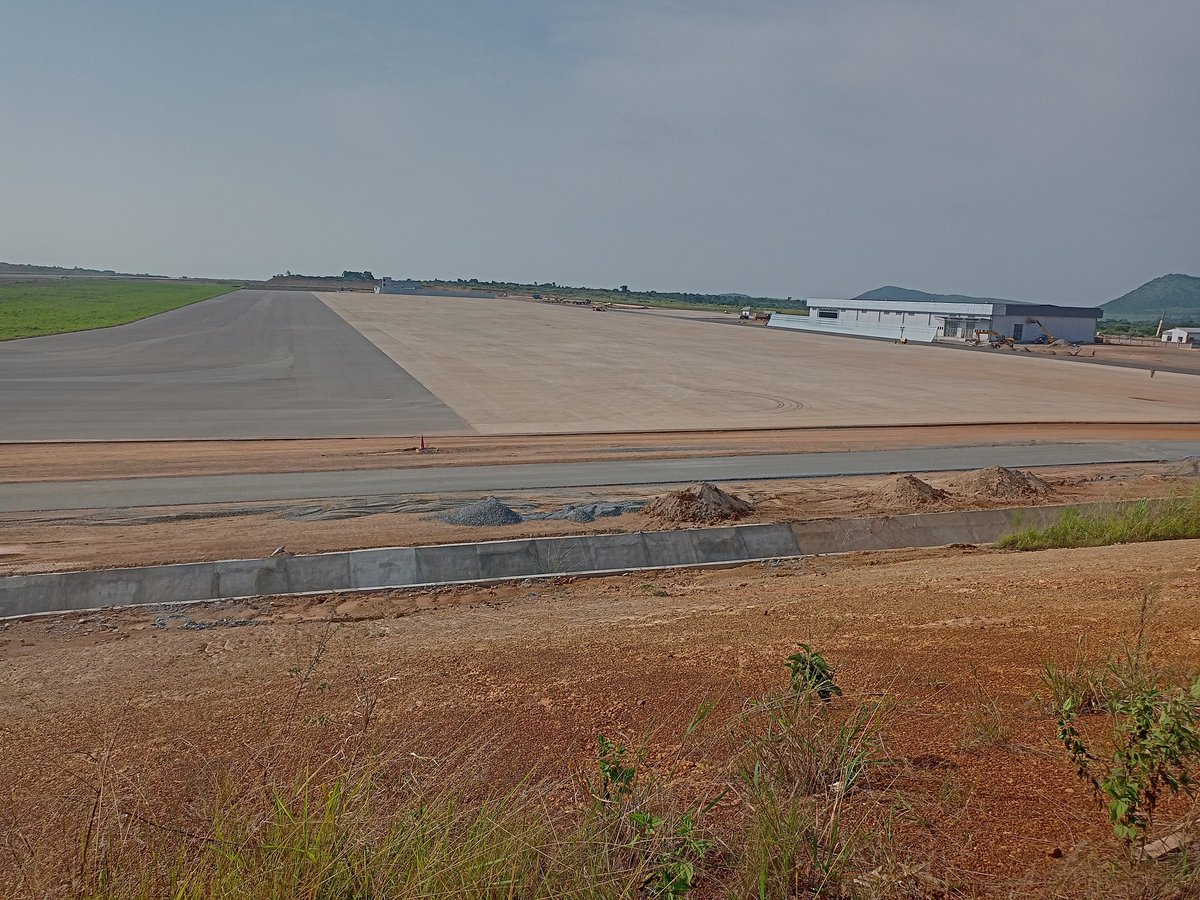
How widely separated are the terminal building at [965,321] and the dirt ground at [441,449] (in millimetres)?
50802

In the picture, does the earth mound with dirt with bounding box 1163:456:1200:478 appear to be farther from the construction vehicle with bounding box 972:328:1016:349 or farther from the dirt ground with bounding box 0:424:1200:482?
the construction vehicle with bounding box 972:328:1016:349

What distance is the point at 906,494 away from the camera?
17.3 meters

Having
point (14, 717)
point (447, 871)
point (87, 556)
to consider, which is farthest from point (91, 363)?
point (447, 871)

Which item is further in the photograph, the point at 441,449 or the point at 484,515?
the point at 441,449

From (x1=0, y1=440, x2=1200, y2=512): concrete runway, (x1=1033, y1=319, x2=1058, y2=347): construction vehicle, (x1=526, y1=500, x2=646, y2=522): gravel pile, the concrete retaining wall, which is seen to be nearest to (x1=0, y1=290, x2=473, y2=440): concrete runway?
(x1=0, y1=440, x2=1200, y2=512): concrete runway

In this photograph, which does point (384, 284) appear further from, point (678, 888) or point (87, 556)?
point (678, 888)

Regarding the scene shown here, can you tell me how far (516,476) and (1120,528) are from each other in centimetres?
1177

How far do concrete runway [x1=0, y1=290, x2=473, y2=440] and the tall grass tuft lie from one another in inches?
657

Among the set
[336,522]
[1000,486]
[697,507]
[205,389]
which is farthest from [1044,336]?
[336,522]

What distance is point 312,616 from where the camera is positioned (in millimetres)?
11281

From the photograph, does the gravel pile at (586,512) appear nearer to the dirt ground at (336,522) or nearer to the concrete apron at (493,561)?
the dirt ground at (336,522)

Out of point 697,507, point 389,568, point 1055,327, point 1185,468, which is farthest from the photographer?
point 1055,327

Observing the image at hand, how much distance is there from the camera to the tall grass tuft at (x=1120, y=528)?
44.4ft

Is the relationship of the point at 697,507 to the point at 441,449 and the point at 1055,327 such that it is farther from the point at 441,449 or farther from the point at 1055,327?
the point at 1055,327
